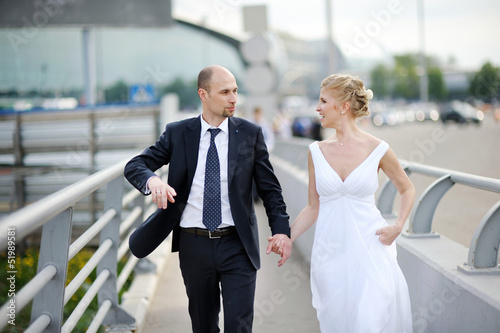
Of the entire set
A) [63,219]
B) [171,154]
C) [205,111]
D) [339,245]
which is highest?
[205,111]

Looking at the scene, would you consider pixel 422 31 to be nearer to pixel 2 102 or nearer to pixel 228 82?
pixel 2 102

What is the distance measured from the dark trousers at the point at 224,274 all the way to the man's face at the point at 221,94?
716 mm

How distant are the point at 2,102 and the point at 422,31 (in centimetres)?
5123

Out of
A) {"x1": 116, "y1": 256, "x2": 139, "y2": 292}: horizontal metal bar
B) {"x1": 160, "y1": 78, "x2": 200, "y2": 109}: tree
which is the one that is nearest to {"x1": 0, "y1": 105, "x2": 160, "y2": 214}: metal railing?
{"x1": 116, "y1": 256, "x2": 139, "y2": 292}: horizontal metal bar

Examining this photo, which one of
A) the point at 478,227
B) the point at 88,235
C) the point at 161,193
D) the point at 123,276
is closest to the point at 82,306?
the point at 88,235

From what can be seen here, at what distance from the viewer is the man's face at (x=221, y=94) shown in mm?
3742

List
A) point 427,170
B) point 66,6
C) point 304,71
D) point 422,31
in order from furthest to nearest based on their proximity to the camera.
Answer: point 304,71, point 422,31, point 66,6, point 427,170

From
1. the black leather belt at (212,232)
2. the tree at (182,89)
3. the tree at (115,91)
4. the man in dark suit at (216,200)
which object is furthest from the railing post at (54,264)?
the tree at (182,89)

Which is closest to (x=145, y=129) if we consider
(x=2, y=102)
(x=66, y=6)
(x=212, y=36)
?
(x=66, y=6)

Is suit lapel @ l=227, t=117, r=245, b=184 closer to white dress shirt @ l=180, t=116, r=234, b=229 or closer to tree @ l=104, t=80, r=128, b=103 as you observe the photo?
white dress shirt @ l=180, t=116, r=234, b=229

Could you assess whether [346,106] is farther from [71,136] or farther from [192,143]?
[71,136]

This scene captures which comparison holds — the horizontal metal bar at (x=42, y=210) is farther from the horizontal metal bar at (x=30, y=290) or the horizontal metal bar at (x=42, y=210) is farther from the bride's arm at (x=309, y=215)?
the bride's arm at (x=309, y=215)

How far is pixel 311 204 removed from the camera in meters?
3.97

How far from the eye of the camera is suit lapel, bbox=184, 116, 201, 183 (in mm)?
3734
